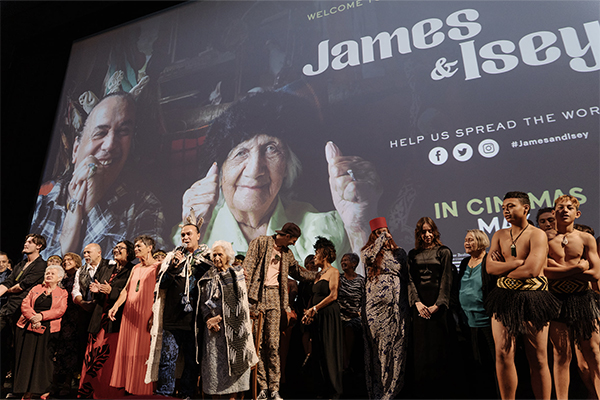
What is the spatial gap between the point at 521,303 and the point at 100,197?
565 cm

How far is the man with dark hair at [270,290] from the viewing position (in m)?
3.00

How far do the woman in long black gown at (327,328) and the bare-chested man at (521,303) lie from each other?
3.70 feet

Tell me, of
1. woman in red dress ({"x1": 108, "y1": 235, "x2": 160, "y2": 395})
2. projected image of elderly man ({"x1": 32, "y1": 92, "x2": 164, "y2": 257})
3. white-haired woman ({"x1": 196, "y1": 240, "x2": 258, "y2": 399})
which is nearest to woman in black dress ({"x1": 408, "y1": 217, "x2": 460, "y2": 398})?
white-haired woman ({"x1": 196, "y1": 240, "x2": 258, "y2": 399})

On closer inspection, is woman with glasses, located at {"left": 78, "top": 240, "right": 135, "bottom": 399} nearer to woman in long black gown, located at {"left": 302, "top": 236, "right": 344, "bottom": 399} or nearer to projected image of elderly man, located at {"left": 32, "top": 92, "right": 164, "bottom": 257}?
woman in long black gown, located at {"left": 302, "top": 236, "right": 344, "bottom": 399}

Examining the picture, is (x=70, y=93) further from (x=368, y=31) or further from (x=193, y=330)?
(x=193, y=330)

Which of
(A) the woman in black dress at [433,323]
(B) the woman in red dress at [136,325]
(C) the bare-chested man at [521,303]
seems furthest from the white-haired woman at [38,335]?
(C) the bare-chested man at [521,303]

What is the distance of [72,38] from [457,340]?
8.12m

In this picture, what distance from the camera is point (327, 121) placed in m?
4.90

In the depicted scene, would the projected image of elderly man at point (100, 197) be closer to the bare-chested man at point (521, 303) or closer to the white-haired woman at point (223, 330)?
the white-haired woman at point (223, 330)

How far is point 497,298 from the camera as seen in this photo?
8.06ft

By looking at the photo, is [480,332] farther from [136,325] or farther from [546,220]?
[136,325]

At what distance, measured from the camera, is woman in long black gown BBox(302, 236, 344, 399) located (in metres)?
3.04

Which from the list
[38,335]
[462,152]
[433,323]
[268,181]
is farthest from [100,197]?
[433,323]

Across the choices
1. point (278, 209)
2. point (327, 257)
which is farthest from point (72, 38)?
point (327, 257)
